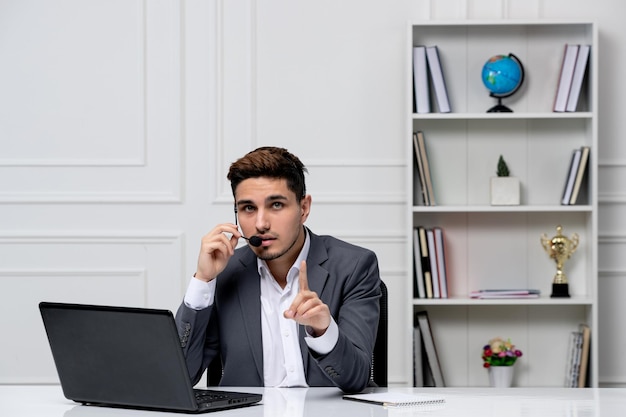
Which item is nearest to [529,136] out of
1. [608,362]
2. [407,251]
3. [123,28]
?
[407,251]

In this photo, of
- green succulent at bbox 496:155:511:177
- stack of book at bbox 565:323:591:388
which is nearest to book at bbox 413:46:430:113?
green succulent at bbox 496:155:511:177

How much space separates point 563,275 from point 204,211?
5.29 ft

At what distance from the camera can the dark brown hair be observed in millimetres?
2344

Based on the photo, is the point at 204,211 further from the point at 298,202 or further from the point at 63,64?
the point at 298,202

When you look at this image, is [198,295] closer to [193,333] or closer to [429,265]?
[193,333]

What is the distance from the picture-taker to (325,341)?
2.00 m

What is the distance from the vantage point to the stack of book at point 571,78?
3.86 m

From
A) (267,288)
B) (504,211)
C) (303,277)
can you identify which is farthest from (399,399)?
(504,211)

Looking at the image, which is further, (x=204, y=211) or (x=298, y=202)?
(x=204, y=211)

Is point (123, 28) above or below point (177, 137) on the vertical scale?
above

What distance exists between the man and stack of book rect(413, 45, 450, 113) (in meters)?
1.57

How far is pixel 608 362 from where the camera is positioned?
4020 mm

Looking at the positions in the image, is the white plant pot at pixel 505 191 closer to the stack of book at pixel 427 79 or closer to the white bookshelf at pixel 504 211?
the white bookshelf at pixel 504 211

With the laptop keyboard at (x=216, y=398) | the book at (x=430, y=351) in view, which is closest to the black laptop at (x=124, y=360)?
the laptop keyboard at (x=216, y=398)
